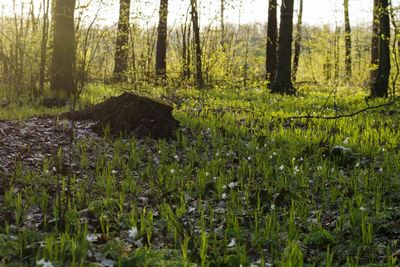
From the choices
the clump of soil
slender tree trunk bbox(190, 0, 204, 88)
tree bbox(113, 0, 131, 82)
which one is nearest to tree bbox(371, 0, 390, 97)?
slender tree trunk bbox(190, 0, 204, 88)

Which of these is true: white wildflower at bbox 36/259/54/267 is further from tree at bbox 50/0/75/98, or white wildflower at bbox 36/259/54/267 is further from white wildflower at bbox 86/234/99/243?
tree at bbox 50/0/75/98

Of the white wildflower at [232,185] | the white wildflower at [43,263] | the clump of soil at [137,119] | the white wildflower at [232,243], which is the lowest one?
the white wildflower at [232,243]

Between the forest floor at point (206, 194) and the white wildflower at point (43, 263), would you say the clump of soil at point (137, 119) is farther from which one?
the white wildflower at point (43, 263)

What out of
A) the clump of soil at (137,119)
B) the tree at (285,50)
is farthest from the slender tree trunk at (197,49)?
the clump of soil at (137,119)

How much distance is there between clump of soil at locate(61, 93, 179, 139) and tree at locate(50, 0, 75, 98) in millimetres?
5725

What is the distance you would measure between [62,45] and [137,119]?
6.99 metres

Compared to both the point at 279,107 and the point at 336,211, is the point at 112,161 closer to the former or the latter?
the point at 336,211

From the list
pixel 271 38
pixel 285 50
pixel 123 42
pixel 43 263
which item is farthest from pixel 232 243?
pixel 123 42

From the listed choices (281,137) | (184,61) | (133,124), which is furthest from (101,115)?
(184,61)

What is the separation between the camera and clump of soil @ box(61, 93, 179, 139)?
27.7ft

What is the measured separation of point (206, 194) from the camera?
5.77 metres

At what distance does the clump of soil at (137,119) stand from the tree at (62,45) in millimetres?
5725

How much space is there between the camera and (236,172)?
652cm

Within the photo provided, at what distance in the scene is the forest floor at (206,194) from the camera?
3721 millimetres
